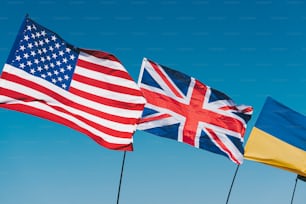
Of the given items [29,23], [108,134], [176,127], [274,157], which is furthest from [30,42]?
[274,157]

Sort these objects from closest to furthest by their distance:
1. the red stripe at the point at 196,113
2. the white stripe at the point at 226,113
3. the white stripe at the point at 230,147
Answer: the red stripe at the point at 196,113 → the white stripe at the point at 230,147 → the white stripe at the point at 226,113

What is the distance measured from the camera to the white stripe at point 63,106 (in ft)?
53.1

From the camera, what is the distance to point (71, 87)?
1752cm

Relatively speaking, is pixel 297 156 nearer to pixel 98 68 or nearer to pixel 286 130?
pixel 286 130

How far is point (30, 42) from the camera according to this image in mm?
16828

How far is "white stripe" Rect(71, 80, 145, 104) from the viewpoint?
17723 mm

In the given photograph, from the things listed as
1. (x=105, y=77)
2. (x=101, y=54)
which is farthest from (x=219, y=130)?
(x=101, y=54)

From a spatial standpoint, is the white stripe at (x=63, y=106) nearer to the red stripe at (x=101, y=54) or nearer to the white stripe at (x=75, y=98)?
the white stripe at (x=75, y=98)

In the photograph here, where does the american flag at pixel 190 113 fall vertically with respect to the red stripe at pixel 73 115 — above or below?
above

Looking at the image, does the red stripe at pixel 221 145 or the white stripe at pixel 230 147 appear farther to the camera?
the white stripe at pixel 230 147

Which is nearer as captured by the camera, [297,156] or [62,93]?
[62,93]

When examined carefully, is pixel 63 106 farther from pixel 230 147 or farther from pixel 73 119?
pixel 230 147

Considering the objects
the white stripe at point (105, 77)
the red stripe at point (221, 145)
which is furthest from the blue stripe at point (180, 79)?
the white stripe at point (105, 77)

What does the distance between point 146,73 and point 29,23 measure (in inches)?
270
